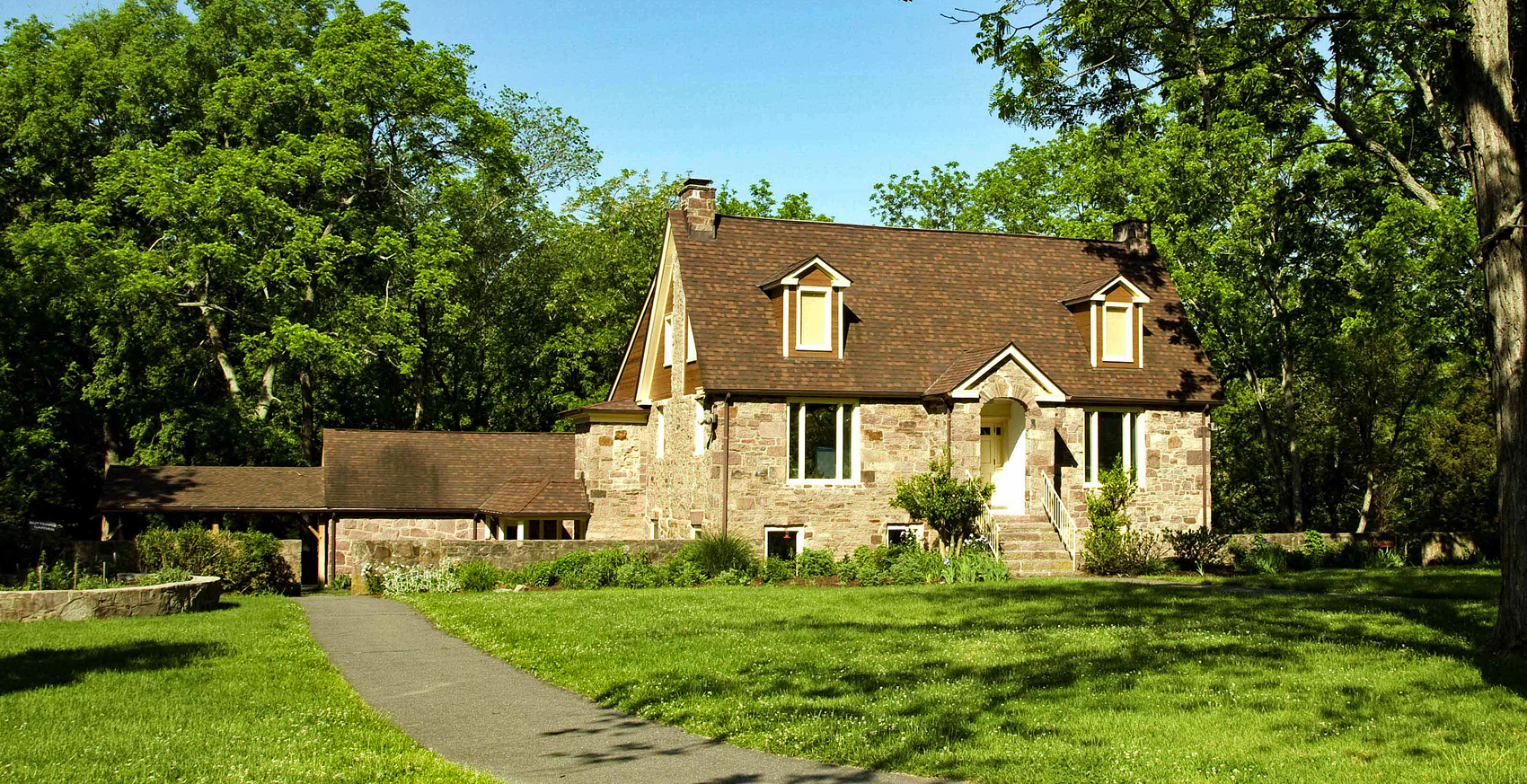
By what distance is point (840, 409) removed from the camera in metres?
27.0

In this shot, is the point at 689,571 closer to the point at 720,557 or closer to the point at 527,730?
the point at 720,557

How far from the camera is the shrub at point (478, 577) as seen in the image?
23156 millimetres

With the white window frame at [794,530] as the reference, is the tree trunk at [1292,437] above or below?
above

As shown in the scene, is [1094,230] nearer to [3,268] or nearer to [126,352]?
[126,352]

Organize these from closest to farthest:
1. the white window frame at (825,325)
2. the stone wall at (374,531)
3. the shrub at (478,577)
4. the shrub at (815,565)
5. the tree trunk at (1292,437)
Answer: the shrub at (478,577), the shrub at (815,565), the white window frame at (825,325), the stone wall at (374,531), the tree trunk at (1292,437)

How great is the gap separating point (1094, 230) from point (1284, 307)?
625 cm

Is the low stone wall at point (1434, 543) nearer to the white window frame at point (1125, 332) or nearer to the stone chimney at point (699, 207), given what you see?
the white window frame at point (1125, 332)

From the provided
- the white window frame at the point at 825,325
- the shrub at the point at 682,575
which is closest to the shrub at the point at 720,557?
the shrub at the point at 682,575

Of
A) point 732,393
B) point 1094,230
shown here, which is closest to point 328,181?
point 732,393

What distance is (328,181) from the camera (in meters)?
39.3

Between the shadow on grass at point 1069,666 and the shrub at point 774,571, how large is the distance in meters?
5.95

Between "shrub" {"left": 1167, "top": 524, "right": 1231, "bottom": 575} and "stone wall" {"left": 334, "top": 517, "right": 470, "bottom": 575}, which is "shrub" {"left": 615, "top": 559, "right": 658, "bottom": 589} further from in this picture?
"stone wall" {"left": 334, "top": 517, "right": 470, "bottom": 575}

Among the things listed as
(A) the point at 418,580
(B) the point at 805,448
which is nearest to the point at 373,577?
(A) the point at 418,580

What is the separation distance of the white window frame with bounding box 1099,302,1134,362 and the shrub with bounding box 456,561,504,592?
49.0 feet
